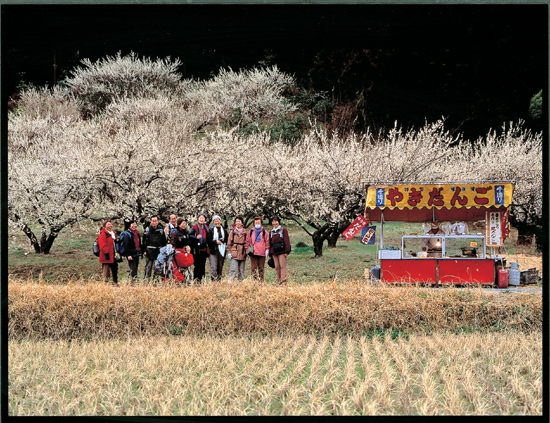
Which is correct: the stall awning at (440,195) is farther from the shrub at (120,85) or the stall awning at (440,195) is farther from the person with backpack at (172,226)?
the shrub at (120,85)

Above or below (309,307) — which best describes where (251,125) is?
above

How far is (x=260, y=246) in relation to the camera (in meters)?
10.5

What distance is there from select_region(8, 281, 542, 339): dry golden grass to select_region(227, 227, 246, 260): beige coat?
213 cm

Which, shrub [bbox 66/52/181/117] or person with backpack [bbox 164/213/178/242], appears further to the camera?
shrub [bbox 66/52/181/117]

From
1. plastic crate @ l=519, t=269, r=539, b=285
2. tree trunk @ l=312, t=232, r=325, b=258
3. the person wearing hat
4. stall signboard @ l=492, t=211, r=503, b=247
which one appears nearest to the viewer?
plastic crate @ l=519, t=269, r=539, b=285

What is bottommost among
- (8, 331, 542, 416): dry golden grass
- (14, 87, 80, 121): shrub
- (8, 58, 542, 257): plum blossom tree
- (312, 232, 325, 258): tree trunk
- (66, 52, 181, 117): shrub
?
(8, 331, 542, 416): dry golden grass

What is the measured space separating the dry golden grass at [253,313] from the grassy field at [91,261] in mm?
3557

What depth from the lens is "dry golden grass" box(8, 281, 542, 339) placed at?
307 inches

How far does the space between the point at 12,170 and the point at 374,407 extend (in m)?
13.8

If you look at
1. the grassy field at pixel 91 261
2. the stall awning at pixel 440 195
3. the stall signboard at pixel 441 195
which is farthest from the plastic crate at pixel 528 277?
the grassy field at pixel 91 261

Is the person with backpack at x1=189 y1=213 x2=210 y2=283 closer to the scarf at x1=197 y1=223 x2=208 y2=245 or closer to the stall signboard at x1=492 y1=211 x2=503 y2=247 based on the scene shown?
the scarf at x1=197 y1=223 x2=208 y2=245

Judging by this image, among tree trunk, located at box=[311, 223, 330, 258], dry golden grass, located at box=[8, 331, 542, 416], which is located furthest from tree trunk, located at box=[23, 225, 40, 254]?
tree trunk, located at box=[311, 223, 330, 258]

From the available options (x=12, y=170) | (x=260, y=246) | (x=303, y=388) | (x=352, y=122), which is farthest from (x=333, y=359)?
(x=352, y=122)

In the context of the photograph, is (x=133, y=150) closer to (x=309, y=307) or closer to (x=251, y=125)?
(x=251, y=125)
